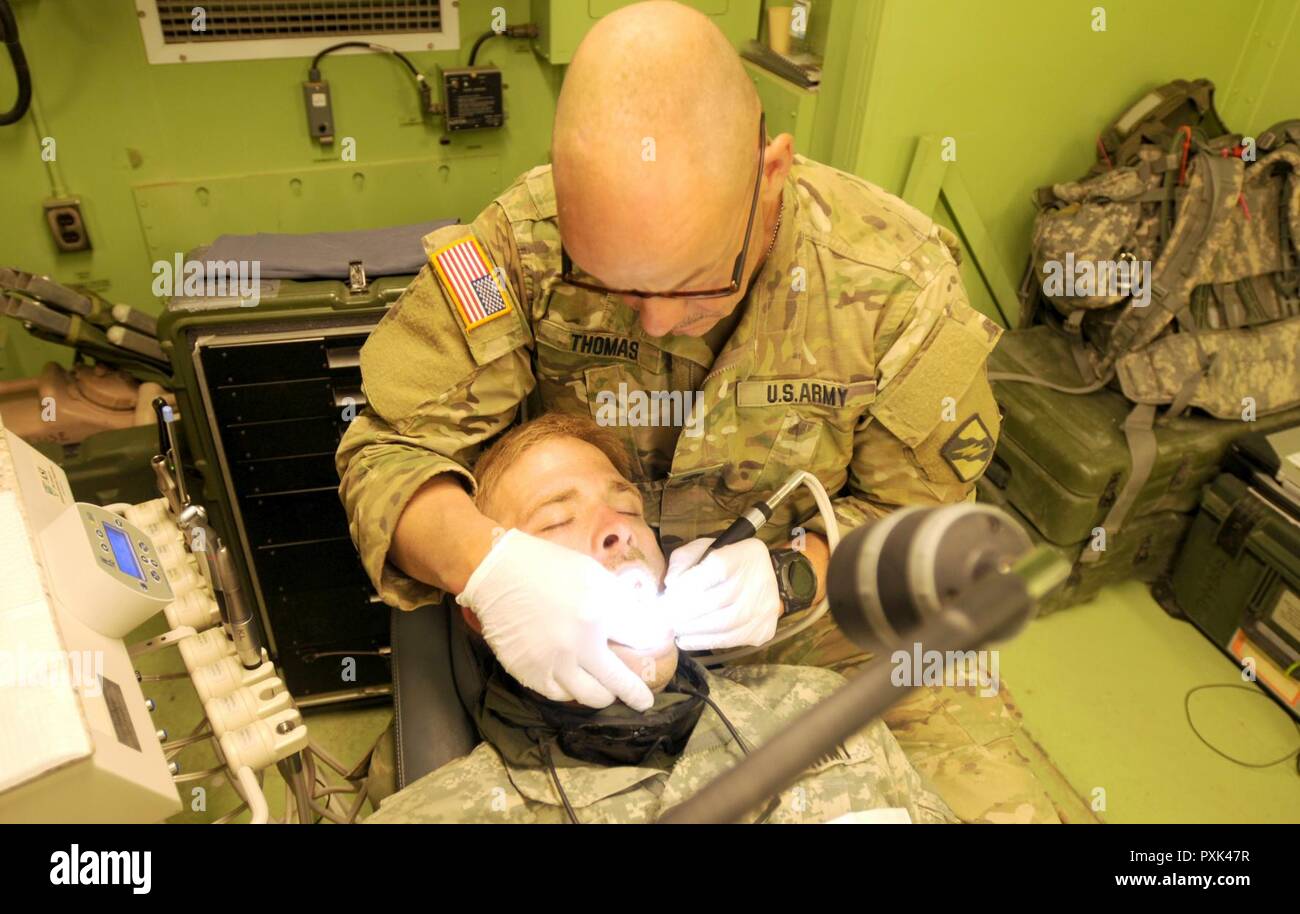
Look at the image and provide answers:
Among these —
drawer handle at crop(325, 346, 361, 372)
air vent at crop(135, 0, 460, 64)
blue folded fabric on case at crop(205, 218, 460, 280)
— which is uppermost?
air vent at crop(135, 0, 460, 64)

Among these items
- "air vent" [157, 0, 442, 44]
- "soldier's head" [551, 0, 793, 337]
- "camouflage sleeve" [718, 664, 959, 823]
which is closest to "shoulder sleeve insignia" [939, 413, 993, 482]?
"camouflage sleeve" [718, 664, 959, 823]

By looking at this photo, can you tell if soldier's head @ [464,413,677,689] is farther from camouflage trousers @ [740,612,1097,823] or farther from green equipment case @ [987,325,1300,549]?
green equipment case @ [987,325,1300,549]

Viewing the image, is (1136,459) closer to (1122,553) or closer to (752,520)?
(1122,553)

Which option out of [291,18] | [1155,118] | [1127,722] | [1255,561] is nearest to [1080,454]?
[1255,561]

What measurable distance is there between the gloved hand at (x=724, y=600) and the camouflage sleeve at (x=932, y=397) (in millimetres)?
225

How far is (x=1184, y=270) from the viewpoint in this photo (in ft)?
8.27

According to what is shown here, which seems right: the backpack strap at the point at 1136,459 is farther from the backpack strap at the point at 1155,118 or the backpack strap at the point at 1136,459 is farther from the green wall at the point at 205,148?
the green wall at the point at 205,148

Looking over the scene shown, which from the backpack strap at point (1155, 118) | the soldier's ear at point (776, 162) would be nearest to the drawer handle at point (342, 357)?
the soldier's ear at point (776, 162)

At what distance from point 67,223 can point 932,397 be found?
238cm

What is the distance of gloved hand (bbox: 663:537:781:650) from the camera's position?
56.4 inches

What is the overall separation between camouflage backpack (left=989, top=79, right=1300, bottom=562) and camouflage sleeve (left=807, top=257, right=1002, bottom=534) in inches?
48.3

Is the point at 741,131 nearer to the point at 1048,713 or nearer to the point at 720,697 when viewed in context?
the point at 720,697

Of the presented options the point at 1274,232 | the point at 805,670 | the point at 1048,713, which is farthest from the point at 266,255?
the point at 1274,232
